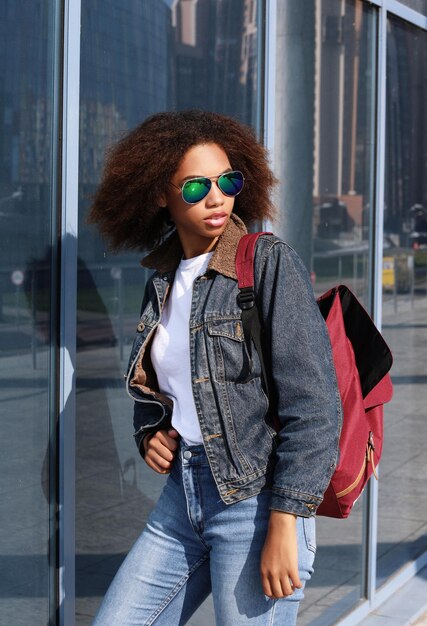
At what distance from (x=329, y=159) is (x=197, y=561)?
7.54 ft

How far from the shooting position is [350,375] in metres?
2.53

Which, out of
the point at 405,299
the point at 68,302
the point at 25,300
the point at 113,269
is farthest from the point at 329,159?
the point at 25,300

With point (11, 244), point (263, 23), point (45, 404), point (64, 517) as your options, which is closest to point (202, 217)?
point (11, 244)

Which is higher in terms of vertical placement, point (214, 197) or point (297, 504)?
point (214, 197)

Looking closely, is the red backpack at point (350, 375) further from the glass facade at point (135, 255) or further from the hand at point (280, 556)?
the glass facade at point (135, 255)

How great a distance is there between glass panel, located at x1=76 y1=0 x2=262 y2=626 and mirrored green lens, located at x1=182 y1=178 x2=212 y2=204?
76cm

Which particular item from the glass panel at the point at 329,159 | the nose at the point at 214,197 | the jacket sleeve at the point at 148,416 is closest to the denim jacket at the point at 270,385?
the nose at the point at 214,197

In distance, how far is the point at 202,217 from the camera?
8.16ft

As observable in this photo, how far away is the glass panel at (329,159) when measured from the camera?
4180mm

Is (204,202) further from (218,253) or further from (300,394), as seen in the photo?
(300,394)

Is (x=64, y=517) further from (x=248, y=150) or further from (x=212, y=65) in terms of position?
(x=212, y=65)

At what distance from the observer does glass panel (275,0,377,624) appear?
13.7 feet

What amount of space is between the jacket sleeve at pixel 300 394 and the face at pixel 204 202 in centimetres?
22

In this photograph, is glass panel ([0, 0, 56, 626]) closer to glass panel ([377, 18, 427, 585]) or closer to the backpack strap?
the backpack strap
